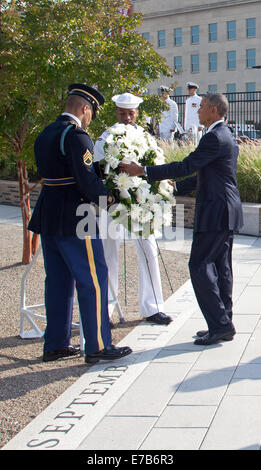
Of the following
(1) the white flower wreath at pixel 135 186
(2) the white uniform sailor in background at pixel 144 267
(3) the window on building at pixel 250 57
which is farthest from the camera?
(3) the window on building at pixel 250 57

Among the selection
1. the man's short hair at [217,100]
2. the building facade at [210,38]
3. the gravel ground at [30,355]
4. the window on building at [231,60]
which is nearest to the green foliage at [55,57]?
the gravel ground at [30,355]

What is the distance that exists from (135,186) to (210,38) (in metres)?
79.9

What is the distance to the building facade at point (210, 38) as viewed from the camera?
3063 inches

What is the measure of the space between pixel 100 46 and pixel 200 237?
10.4ft

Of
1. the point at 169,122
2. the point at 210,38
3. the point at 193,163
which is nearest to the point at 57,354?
the point at 193,163

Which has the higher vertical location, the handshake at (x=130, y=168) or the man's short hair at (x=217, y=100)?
the man's short hair at (x=217, y=100)

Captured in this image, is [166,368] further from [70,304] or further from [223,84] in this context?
[223,84]

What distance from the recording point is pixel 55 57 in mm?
7262

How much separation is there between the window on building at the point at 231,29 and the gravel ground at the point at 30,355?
75.1 metres

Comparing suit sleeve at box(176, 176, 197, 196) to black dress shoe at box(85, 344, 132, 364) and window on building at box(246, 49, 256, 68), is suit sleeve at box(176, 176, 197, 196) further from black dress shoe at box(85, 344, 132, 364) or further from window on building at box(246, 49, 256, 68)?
window on building at box(246, 49, 256, 68)

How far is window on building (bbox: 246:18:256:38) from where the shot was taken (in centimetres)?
7749

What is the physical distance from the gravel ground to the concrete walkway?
0.12 metres

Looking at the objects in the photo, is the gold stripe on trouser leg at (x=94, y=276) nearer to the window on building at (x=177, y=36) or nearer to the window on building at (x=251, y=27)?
the window on building at (x=251, y=27)

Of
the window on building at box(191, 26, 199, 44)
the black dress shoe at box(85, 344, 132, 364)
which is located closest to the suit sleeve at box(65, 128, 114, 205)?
the black dress shoe at box(85, 344, 132, 364)
